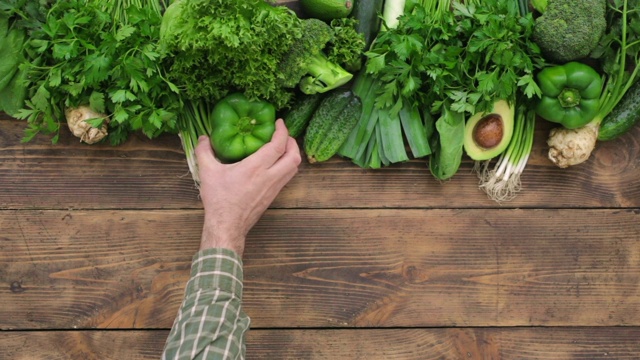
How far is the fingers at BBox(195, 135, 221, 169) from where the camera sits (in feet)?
4.70

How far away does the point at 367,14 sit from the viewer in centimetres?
151

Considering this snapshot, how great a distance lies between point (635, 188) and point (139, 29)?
1544 millimetres

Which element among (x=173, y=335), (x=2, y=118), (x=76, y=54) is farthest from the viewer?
(x=2, y=118)

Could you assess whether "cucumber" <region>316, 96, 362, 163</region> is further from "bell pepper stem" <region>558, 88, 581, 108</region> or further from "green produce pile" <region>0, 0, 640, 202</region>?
"bell pepper stem" <region>558, 88, 581, 108</region>

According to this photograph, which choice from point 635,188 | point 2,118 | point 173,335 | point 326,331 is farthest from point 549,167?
point 2,118

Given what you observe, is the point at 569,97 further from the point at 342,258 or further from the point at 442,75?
the point at 342,258

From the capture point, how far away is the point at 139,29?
1.40 meters

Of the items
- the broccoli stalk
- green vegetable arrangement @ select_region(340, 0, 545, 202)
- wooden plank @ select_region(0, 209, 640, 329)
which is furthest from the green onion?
green vegetable arrangement @ select_region(340, 0, 545, 202)

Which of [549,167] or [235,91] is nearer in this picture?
[235,91]

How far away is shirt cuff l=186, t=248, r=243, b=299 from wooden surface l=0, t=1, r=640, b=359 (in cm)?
27

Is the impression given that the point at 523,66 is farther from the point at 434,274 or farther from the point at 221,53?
the point at 221,53

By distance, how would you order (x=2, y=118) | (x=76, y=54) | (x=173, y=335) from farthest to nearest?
(x=2, y=118), (x=76, y=54), (x=173, y=335)

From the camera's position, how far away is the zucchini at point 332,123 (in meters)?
1.51

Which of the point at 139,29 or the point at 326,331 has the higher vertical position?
the point at 139,29
